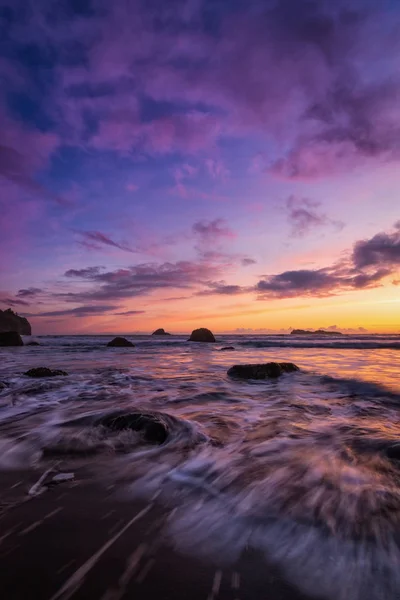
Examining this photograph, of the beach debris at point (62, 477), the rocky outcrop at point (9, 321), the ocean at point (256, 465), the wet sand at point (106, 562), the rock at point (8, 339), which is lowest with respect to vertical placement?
the ocean at point (256, 465)

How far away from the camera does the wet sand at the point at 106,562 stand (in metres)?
1.51

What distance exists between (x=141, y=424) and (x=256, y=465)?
170 centimetres

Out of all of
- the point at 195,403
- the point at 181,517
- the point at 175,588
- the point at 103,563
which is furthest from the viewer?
the point at 195,403

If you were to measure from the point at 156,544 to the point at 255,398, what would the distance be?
Result: 4.94 m

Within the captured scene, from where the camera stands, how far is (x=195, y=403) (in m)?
6.02

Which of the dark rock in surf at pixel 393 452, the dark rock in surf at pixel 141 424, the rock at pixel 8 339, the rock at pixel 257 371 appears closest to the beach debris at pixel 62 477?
the dark rock in surf at pixel 141 424

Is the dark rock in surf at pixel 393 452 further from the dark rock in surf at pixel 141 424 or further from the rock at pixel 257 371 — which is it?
the rock at pixel 257 371

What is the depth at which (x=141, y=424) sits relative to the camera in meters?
4.21

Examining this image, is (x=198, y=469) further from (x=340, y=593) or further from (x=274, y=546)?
(x=340, y=593)

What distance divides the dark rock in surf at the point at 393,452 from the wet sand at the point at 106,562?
2.27 metres

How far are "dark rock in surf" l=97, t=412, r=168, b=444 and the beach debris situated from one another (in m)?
1.16

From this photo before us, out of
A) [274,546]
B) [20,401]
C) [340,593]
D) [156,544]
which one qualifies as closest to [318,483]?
[274,546]

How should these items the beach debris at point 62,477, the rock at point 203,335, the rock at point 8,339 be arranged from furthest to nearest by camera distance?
the rock at point 203,335, the rock at point 8,339, the beach debris at point 62,477

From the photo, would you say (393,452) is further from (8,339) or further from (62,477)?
(8,339)
